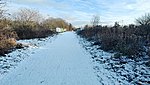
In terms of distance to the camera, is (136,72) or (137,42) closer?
(136,72)

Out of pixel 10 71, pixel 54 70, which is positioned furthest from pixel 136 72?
pixel 10 71

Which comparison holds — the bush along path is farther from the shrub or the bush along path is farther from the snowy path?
the shrub

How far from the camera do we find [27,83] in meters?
8.27

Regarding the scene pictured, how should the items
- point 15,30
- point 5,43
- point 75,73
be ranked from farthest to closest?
point 15,30
point 5,43
point 75,73

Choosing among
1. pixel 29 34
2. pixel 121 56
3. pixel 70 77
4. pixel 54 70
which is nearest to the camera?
pixel 70 77

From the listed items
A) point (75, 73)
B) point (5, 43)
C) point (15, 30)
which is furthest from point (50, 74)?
point (15, 30)

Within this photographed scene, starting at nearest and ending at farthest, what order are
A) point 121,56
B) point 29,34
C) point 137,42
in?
point 121,56 < point 137,42 < point 29,34

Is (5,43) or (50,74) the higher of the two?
(5,43)

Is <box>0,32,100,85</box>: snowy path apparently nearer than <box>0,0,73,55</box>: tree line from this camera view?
Yes

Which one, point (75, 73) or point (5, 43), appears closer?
point (75, 73)

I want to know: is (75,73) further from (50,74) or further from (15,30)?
(15,30)

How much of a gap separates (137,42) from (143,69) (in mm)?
4360

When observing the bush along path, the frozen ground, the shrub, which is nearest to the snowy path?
the frozen ground

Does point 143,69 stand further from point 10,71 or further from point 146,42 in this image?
point 10,71
